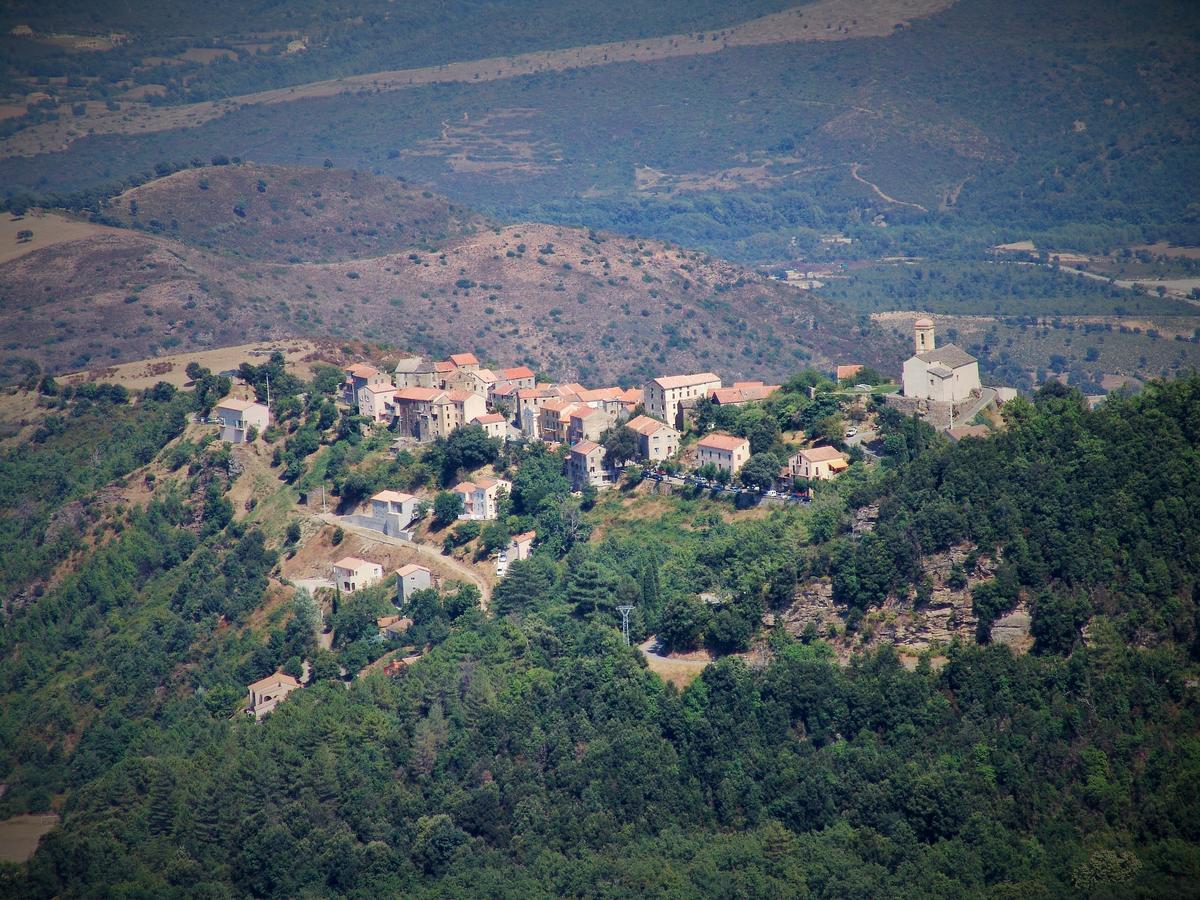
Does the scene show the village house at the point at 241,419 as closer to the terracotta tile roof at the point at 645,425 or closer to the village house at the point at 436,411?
the village house at the point at 436,411

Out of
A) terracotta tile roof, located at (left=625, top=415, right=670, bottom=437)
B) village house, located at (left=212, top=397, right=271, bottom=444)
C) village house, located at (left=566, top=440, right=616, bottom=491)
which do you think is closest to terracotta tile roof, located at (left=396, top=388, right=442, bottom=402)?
village house, located at (left=212, top=397, right=271, bottom=444)

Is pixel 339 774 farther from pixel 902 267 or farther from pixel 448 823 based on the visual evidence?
pixel 902 267

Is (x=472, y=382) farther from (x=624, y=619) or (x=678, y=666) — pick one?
(x=678, y=666)

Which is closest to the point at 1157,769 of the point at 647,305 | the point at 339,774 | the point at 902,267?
the point at 339,774

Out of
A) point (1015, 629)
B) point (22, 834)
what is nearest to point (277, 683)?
point (22, 834)

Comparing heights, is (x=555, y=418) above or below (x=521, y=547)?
above

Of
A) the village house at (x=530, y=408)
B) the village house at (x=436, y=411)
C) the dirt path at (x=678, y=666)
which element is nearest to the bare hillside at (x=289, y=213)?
the village house at (x=436, y=411)
